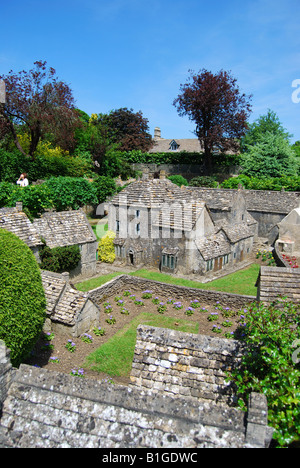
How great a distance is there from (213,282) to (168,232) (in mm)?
5495

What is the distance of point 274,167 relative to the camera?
51094 millimetres

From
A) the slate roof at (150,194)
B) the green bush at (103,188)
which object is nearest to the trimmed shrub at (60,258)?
the slate roof at (150,194)

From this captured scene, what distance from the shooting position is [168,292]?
21.7 m

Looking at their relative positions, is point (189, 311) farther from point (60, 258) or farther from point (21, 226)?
point (21, 226)

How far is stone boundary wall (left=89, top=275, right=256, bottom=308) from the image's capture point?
20047mm

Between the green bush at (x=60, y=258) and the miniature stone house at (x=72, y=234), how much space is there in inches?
25.8

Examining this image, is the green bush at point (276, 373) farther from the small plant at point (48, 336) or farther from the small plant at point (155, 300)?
the small plant at point (155, 300)

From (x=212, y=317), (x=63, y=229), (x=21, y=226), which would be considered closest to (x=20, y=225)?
(x=21, y=226)

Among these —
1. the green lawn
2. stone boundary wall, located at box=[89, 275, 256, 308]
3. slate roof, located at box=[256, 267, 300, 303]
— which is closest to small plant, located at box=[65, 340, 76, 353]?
stone boundary wall, located at box=[89, 275, 256, 308]

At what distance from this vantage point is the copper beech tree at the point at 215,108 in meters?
52.6

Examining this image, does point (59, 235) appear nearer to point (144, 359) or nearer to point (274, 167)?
point (144, 359)

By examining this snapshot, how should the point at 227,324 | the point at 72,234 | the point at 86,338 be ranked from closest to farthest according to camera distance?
the point at 86,338
the point at 227,324
the point at 72,234
